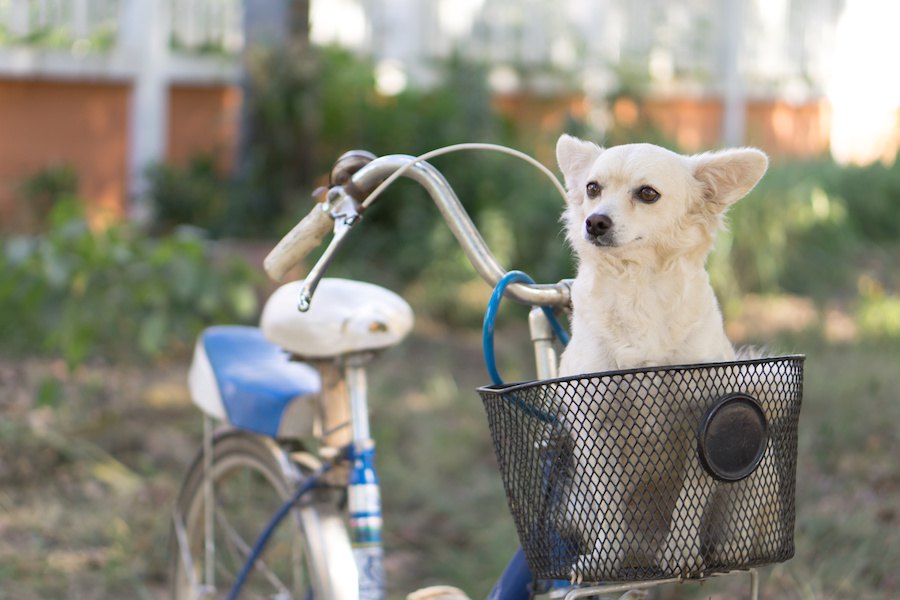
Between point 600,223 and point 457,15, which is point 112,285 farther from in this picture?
point 457,15

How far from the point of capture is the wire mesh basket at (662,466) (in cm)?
167

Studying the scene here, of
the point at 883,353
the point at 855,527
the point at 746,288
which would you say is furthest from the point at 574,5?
the point at 855,527

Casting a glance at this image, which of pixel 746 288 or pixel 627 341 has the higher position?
pixel 627 341

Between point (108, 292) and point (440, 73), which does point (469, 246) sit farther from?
point (440, 73)

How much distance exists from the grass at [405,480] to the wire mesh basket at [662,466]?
1.96 m

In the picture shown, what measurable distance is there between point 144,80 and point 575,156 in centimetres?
835

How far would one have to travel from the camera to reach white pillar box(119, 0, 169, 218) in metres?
9.67

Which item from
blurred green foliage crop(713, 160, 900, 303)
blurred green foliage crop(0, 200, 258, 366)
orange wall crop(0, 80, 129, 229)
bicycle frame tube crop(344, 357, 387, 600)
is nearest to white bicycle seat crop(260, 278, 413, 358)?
bicycle frame tube crop(344, 357, 387, 600)

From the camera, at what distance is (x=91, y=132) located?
31.4 ft

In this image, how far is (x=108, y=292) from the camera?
5.16m

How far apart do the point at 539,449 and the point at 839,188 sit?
8.73 m

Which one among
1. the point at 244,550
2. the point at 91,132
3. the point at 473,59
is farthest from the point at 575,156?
the point at 91,132

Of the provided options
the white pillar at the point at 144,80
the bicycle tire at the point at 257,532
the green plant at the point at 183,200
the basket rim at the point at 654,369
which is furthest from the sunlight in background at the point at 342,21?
the basket rim at the point at 654,369

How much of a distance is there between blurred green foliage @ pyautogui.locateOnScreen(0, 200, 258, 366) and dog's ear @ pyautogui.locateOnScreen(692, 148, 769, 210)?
3.49 m
